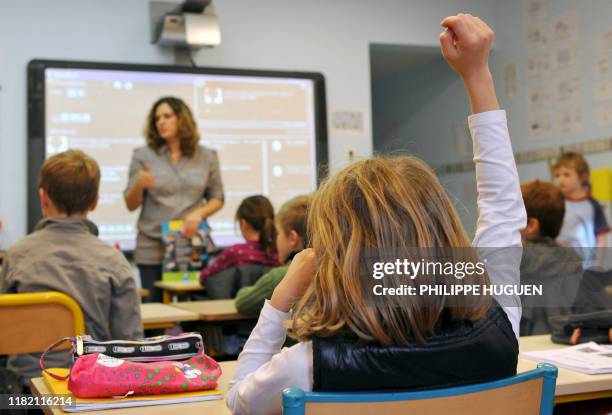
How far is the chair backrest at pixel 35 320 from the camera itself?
189 cm

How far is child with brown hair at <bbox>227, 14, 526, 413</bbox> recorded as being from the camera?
96cm

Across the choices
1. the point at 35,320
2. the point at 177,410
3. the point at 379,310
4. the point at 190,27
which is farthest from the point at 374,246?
the point at 190,27

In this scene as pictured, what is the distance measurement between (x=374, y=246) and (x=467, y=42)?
0.35 m

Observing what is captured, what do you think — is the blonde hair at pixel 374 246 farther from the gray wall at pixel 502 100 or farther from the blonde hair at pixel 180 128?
the blonde hair at pixel 180 128

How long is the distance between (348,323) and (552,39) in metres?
5.31

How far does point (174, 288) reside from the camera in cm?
392

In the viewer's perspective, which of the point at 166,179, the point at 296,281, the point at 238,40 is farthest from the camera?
the point at 238,40

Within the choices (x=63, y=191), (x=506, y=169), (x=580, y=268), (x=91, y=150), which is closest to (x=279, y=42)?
(x=91, y=150)

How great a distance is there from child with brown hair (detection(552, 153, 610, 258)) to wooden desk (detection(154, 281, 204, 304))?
224 cm

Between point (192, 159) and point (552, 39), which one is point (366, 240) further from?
point (552, 39)

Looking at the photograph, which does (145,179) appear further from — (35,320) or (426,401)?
(426,401)

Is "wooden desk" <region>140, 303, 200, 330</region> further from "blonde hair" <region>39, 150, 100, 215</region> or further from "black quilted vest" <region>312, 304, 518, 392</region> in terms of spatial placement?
"black quilted vest" <region>312, 304, 518, 392</region>

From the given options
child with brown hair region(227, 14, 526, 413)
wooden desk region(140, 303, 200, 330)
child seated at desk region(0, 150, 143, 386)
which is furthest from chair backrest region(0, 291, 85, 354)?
child with brown hair region(227, 14, 526, 413)

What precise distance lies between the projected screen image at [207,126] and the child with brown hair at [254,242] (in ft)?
6.04
